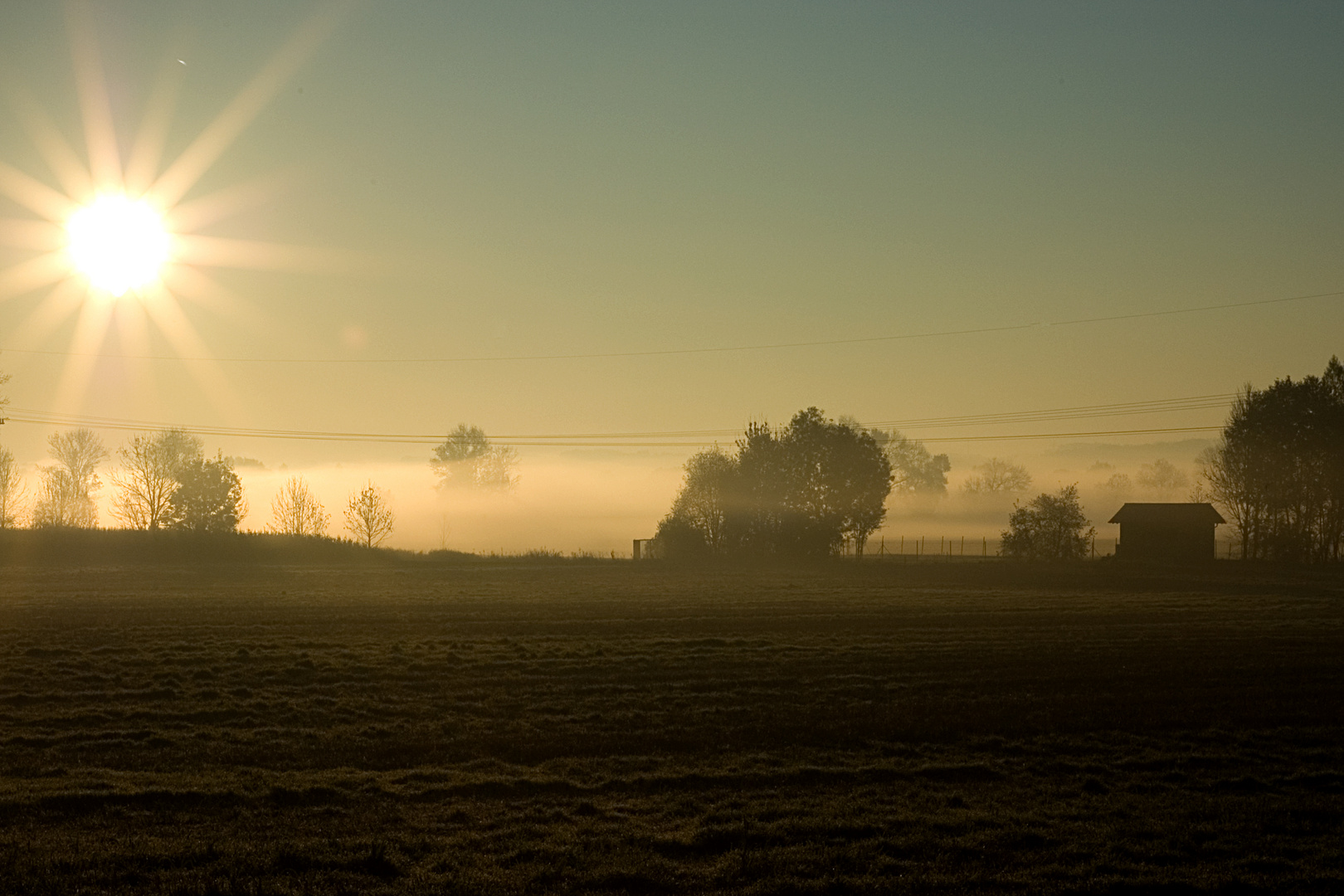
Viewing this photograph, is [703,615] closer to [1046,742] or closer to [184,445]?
[1046,742]

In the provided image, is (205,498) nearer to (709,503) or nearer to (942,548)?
(709,503)

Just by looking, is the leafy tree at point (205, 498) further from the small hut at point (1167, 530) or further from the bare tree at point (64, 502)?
the small hut at point (1167, 530)

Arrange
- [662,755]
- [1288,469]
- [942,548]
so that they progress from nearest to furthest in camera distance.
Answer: [662,755], [1288,469], [942,548]

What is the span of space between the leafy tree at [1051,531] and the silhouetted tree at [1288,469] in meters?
13.3

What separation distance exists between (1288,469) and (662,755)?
3674 inches

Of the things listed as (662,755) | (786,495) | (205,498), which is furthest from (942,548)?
(662,755)

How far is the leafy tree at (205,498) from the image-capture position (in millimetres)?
104062

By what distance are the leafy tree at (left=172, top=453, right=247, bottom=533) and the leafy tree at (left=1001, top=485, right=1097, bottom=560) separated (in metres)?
75.3

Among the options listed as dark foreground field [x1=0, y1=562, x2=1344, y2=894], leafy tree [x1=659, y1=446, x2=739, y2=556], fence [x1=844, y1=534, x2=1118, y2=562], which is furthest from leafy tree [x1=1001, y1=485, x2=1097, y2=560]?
dark foreground field [x1=0, y1=562, x2=1344, y2=894]

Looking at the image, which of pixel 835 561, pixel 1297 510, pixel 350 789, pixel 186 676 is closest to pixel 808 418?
pixel 835 561

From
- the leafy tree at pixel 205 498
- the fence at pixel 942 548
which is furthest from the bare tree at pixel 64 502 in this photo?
the fence at pixel 942 548

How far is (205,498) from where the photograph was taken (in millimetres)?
104375

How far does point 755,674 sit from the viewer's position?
26.1 meters

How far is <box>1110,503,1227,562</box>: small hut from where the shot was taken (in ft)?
320
